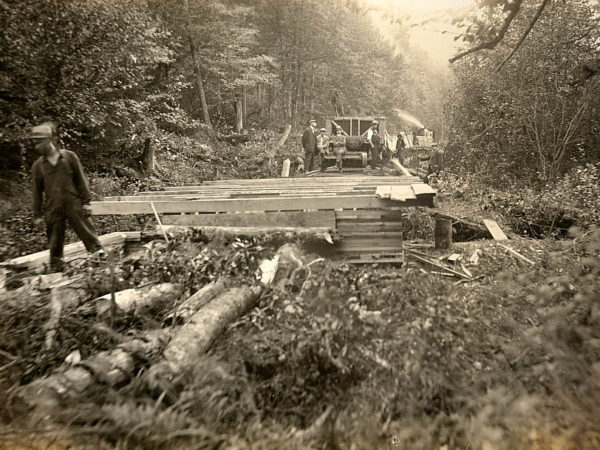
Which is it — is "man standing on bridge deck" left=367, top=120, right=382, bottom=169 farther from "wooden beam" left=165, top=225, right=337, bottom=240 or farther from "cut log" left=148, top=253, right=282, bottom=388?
"cut log" left=148, top=253, right=282, bottom=388

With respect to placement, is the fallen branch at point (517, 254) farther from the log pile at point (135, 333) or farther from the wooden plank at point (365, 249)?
the log pile at point (135, 333)

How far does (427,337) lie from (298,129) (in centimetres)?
2864

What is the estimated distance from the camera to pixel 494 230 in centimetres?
830

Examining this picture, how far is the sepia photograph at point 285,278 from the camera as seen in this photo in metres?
2.40

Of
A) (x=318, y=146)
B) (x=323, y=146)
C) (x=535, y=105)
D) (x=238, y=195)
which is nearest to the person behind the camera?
(x=238, y=195)

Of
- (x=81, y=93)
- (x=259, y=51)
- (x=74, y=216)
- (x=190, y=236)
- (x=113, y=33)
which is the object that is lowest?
(x=190, y=236)

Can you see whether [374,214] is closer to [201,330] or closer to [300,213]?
[300,213]

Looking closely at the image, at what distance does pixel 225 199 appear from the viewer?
5949 mm

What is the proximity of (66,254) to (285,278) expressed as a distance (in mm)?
2980

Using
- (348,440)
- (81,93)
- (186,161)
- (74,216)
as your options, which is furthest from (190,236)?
(186,161)

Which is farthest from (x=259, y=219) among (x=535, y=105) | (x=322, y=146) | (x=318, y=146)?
(x=322, y=146)

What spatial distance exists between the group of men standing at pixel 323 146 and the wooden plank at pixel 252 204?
9.77 metres

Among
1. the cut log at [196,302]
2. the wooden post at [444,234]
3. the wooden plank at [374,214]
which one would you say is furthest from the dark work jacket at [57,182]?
the wooden post at [444,234]

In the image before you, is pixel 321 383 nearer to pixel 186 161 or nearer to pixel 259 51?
pixel 186 161
